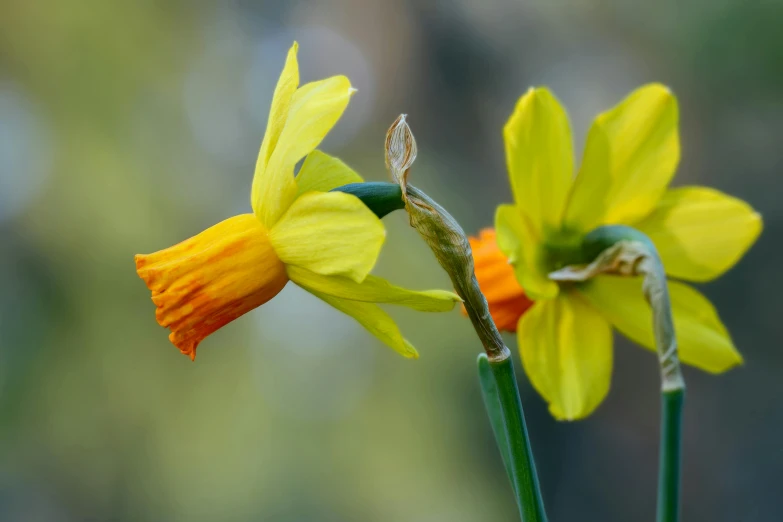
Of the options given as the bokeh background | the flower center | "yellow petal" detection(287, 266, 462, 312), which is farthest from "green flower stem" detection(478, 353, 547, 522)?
the bokeh background

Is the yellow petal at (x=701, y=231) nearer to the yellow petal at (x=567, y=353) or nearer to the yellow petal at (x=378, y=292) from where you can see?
the yellow petal at (x=567, y=353)

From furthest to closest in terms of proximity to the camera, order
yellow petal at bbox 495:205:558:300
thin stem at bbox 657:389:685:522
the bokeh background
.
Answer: the bokeh background
yellow petal at bbox 495:205:558:300
thin stem at bbox 657:389:685:522

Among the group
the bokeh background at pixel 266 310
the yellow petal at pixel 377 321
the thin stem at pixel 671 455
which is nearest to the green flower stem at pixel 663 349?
the thin stem at pixel 671 455

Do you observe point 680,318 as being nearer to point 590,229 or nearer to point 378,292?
point 590,229

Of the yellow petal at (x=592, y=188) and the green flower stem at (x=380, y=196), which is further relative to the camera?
the yellow petal at (x=592, y=188)

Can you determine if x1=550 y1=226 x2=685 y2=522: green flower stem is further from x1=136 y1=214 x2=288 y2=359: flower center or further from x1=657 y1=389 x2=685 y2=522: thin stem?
x1=136 y1=214 x2=288 y2=359: flower center

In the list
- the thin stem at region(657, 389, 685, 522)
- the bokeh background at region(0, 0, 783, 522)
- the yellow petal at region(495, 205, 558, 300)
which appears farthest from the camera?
the bokeh background at region(0, 0, 783, 522)
